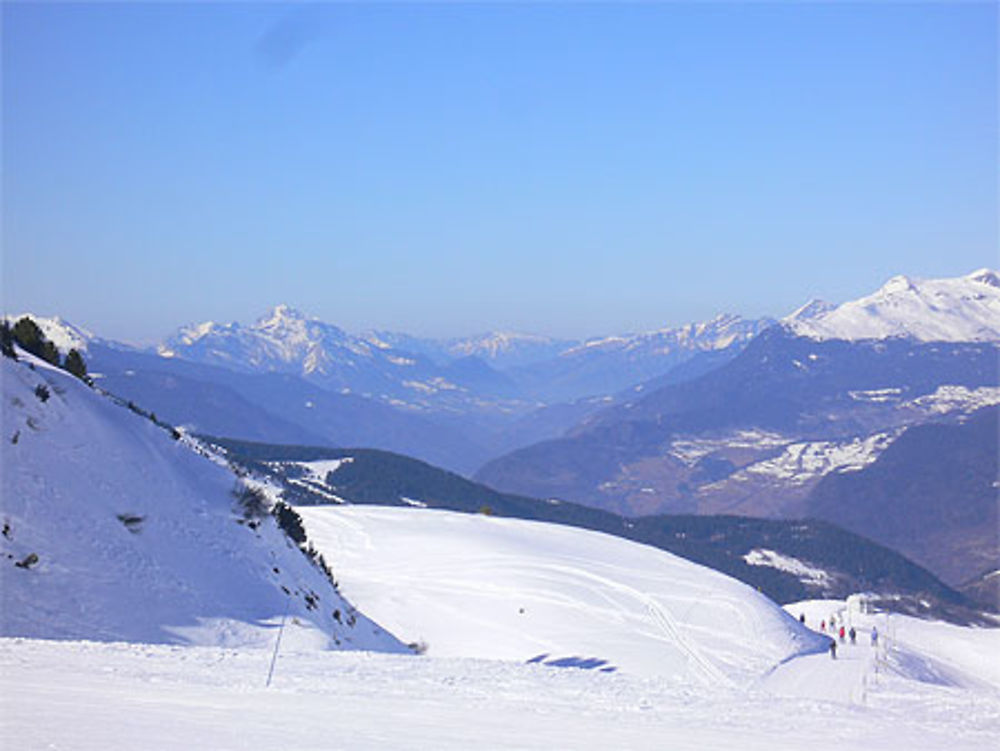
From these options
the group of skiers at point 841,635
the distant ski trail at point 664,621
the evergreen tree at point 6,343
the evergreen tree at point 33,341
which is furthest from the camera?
the group of skiers at point 841,635

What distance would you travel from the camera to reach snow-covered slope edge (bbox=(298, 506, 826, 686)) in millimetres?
41562

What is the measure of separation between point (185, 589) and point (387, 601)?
25.1 meters

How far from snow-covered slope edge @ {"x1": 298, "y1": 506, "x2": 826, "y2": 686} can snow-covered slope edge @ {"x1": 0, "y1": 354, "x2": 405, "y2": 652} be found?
12634mm

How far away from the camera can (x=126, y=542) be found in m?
24.3

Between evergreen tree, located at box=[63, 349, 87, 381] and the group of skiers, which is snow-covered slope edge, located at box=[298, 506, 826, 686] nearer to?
the group of skiers

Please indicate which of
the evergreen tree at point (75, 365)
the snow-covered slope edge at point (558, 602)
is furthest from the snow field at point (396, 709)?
the snow-covered slope edge at point (558, 602)

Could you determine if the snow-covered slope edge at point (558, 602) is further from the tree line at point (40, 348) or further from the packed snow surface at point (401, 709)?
the packed snow surface at point (401, 709)

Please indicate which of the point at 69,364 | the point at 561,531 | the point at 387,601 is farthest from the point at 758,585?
the point at 69,364

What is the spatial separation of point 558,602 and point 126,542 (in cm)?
2835

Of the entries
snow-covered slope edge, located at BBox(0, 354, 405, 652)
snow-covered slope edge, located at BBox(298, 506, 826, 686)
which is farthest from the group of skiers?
snow-covered slope edge, located at BBox(0, 354, 405, 652)

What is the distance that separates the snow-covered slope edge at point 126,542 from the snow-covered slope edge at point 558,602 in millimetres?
12634

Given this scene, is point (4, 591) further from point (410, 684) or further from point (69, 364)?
point (69, 364)

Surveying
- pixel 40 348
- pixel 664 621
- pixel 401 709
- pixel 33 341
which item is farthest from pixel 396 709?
pixel 664 621

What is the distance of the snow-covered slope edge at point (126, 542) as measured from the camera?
21.2 metres
